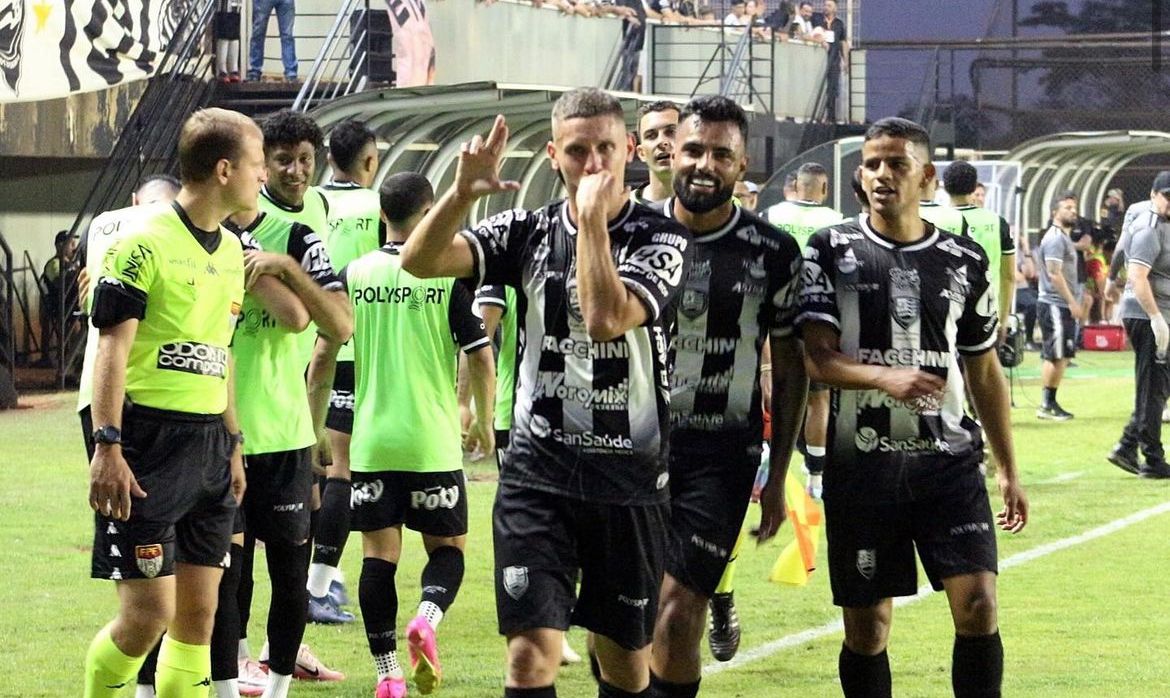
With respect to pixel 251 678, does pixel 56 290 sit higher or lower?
higher

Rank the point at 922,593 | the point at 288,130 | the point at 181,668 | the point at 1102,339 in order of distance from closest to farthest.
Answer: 1. the point at 181,668
2. the point at 288,130
3. the point at 922,593
4. the point at 1102,339

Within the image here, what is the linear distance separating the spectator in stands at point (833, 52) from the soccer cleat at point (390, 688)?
25.2 meters

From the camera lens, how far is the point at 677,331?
6.61 meters

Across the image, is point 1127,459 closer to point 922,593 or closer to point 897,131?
point 922,593

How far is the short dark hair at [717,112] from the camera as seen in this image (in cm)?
635

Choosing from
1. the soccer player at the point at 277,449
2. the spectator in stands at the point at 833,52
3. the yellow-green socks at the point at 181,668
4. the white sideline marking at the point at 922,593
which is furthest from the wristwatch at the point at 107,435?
the spectator in stands at the point at 833,52

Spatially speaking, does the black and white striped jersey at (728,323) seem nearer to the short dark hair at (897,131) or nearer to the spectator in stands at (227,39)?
the short dark hair at (897,131)

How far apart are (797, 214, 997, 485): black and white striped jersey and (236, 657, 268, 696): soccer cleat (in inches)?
107

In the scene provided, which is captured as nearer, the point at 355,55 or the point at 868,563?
the point at 868,563

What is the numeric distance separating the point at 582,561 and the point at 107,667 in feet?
4.93

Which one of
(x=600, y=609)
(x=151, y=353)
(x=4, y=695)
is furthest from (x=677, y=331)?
(x=4, y=695)

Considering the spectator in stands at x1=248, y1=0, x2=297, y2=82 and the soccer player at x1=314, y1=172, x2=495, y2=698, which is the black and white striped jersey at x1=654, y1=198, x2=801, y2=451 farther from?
the spectator in stands at x1=248, y1=0, x2=297, y2=82

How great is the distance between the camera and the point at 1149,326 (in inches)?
584

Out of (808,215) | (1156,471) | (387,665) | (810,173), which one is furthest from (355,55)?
(387,665)
